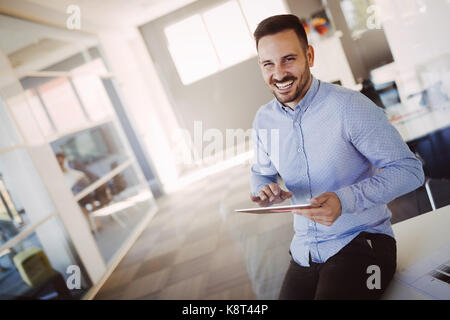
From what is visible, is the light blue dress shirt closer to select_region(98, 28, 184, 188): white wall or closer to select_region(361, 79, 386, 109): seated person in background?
select_region(361, 79, 386, 109): seated person in background

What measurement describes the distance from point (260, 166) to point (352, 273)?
21.6 inches

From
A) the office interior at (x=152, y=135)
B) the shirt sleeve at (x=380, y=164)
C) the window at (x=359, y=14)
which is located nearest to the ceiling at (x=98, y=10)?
the office interior at (x=152, y=135)

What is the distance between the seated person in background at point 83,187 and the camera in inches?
142

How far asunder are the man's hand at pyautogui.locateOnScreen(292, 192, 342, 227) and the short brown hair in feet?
1.70

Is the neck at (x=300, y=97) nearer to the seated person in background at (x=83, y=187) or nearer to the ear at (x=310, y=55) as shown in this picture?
the ear at (x=310, y=55)

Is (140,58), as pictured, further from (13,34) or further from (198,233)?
(198,233)

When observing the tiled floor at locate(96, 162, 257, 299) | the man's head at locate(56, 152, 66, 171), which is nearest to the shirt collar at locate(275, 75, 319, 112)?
the tiled floor at locate(96, 162, 257, 299)

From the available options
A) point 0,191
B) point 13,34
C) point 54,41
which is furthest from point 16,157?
point 54,41

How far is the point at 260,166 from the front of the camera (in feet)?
4.36

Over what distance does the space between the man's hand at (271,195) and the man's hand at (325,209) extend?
0.17 m

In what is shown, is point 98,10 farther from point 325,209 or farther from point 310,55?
point 325,209
